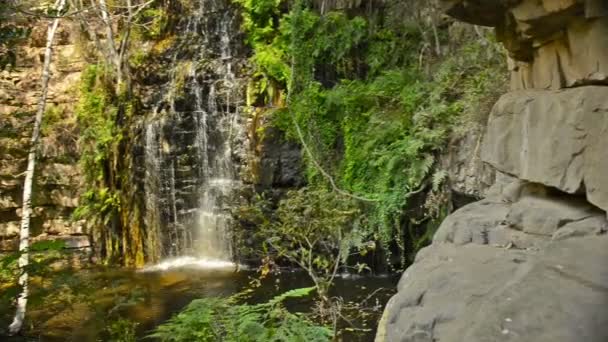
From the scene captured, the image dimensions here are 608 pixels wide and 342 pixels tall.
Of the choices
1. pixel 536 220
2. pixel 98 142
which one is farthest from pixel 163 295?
pixel 536 220

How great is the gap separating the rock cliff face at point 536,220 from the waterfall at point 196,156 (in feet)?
A: 26.1

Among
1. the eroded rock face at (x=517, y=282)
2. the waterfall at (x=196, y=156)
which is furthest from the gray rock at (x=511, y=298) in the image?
the waterfall at (x=196, y=156)

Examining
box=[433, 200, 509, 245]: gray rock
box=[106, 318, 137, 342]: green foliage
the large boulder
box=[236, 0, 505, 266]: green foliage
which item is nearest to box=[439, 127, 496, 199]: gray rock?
box=[236, 0, 505, 266]: green foliage

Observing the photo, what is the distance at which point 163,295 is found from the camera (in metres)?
9.18

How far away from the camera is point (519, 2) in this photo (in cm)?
297

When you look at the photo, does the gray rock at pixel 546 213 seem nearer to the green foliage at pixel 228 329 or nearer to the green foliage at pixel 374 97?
the green foliage at pixel 228 329

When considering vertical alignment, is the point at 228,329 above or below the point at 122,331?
above

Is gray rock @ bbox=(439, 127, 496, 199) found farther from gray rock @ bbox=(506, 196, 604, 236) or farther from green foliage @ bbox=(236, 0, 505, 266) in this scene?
gray rock @ bbox=(506, 196, 604, 236)

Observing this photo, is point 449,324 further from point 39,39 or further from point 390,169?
point 39,39

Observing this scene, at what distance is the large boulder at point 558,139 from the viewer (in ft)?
8.39

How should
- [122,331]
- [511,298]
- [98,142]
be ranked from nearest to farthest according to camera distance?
[511,298] → [122,331] → [98,142]

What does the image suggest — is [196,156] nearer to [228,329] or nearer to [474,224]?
[228,329]

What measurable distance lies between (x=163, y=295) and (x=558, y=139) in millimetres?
7518

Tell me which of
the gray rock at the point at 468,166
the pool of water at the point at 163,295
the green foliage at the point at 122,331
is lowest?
the pool of water at the point at 163,295
